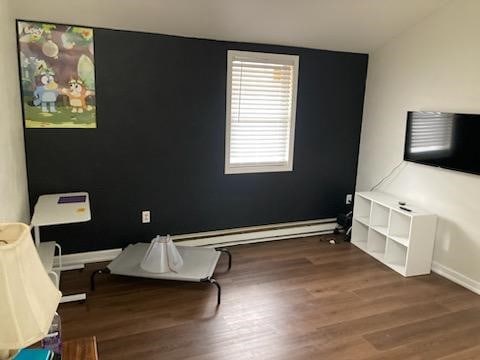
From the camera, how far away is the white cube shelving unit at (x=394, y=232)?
357cm

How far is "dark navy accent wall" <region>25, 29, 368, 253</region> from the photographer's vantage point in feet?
11.4

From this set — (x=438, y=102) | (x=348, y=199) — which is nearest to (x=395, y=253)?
(x=348, y=199)

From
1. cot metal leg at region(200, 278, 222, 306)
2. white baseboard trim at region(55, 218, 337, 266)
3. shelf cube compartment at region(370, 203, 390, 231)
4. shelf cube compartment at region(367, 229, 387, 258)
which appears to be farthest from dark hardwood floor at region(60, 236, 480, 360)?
shelf cube compartment at region(370, 203, 390, 231)

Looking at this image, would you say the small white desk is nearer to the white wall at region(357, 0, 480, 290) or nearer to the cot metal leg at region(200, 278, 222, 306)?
the cot metal leg at region(200, 278, 222, 306)

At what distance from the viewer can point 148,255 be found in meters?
3.26

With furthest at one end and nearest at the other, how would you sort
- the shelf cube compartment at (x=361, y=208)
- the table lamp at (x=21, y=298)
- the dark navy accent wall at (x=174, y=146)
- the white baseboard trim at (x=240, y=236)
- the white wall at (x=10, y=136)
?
the shelf cube compartment at (x=361, y=208) < the white baseboard trim at (x=240, y=236) < the dark navy accent wall at (x=174, y=146) < the white wall at (x=10, y=136) < the table lamp at (x=21, y=298)

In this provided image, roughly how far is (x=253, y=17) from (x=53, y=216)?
238 centimetres

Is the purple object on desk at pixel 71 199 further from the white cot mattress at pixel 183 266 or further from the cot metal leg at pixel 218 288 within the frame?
the cot metal leg at pixel 218 288

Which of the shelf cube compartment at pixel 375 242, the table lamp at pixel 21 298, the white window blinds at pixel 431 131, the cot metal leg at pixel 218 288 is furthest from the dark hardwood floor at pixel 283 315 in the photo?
the table lamp at pixel 21 298

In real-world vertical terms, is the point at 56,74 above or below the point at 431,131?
above

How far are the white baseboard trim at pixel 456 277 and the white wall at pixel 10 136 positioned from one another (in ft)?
11.9

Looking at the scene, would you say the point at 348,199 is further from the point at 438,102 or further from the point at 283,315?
the point at 283,315

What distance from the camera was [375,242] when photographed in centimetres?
412

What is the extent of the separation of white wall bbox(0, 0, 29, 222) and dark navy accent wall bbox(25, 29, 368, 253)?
0.34 m
